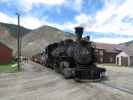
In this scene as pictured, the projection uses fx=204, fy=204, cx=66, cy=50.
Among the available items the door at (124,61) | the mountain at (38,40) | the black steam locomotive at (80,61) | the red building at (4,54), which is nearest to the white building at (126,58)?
the door at (124,61)

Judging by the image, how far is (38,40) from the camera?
167 meters

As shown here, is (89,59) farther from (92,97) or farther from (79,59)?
(92,97)

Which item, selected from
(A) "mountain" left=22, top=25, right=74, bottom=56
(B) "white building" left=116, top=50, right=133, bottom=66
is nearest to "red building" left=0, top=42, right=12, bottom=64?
(B) "white building" left=116, top=50, right=133, bottom=66

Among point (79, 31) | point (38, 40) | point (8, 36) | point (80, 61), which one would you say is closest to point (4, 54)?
point (79, 31)

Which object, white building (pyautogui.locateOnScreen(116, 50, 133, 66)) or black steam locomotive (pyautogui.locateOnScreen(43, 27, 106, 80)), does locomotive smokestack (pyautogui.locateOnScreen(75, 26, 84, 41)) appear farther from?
white building (pyautogui.locateOnScreen(116, 50, 133, 66))

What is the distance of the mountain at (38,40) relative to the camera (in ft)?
464

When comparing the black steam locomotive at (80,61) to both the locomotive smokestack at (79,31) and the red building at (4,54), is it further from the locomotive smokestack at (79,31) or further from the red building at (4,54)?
the red building at (4,54)

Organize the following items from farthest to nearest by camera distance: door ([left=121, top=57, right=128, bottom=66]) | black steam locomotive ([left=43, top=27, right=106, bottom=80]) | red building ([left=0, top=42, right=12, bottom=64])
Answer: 1. door ([left=121, top=57, right=128, bottom=66])
2. red building ([left=0, top=42, right=12, bottom=64])
3. black steam locomotive ([left=43, top=27, right=106, bottom=80])

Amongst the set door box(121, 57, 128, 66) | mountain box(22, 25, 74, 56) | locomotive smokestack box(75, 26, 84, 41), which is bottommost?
door box(121, 57, 128, 66)

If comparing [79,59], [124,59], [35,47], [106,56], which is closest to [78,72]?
[79,59]

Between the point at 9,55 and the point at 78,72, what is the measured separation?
1233 inches

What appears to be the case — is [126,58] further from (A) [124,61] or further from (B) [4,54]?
(B) [4,54]

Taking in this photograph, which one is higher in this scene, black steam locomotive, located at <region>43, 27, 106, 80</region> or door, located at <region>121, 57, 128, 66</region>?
black steam locomotive, located at <region>43, 27, 106, 80</region>

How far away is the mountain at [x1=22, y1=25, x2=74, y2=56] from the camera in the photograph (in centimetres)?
14141
